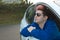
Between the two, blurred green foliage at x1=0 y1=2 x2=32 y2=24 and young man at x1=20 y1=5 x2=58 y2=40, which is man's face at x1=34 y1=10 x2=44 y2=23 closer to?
young man at x1=20 y1=5 x2=58 y2=40

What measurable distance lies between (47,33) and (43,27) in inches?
7.3

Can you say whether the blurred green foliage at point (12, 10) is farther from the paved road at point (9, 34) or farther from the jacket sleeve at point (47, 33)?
the jacket sleeve at point (47, 33)

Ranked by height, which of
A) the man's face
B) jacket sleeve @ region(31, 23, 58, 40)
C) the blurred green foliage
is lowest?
the blurred green foliage

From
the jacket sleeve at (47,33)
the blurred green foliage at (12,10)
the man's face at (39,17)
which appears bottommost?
the blurred green foliage at (12,10)

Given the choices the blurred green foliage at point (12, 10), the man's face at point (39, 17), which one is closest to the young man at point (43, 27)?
the man's face at point (39, 17)

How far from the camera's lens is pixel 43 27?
395 centimetres

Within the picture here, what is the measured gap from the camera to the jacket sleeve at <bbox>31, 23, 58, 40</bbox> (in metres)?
3.79

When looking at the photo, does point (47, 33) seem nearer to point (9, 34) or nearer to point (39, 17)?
point (39, 17)

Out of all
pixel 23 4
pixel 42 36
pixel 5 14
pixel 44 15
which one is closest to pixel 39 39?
pixel 42 36

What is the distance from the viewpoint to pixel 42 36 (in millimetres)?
3816

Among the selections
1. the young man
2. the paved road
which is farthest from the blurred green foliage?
the young man

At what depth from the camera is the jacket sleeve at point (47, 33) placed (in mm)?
3793

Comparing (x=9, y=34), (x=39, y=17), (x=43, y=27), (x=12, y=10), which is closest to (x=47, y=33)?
(x=43, y=27)

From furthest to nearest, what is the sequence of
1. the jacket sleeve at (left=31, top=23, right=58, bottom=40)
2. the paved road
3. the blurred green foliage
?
the blurred green foliage
the paved road
the jacket sleeve at (left=31, top=23, right=58, bottom=40)
